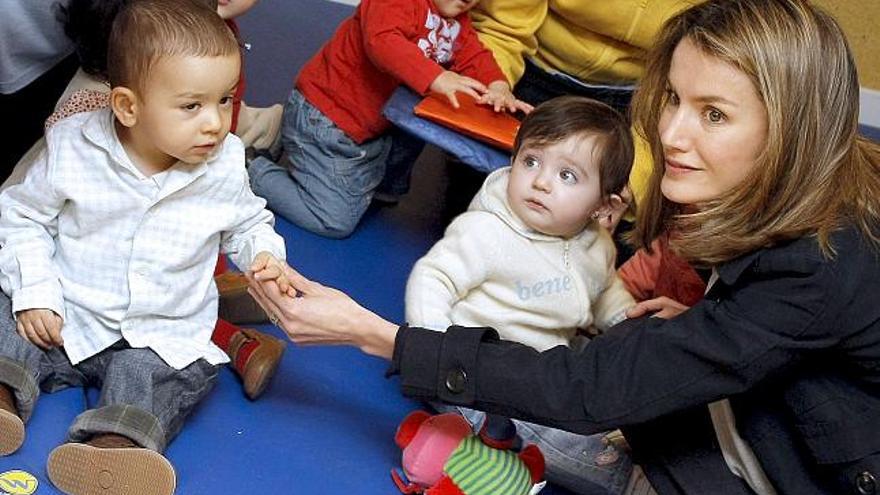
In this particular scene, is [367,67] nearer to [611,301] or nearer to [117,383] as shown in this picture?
[611,301]

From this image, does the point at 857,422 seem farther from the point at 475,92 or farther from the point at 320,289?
the point at 475,92

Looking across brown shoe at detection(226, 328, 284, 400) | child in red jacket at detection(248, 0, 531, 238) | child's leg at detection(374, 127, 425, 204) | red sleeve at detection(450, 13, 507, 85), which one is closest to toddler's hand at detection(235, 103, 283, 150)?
child in red jacket at detection(248, 0, 531, 238)

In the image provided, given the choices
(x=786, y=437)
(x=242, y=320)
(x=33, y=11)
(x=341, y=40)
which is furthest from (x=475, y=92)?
(x=786, y=437)

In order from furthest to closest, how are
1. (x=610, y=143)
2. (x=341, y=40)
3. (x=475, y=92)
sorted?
(x=341, y=40)
(x=475, y=92)
(x=610, y=143)

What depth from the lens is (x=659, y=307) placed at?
4.89ft

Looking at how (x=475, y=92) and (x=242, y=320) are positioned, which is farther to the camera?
(x=475, y=92)

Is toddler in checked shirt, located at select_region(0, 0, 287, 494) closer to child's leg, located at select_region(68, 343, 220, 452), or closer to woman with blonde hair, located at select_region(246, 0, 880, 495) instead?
child's leg, located at select_region(68, 343, 220, 452)

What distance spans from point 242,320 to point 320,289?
0.31 m

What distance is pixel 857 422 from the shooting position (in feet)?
3.80

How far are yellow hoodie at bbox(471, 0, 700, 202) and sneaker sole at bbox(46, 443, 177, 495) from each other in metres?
1.04

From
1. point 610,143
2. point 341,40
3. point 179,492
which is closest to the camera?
point 179,492

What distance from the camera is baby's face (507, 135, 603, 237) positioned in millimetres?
1475

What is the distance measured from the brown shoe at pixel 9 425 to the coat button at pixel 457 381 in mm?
521

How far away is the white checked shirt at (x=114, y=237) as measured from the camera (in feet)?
4.29
